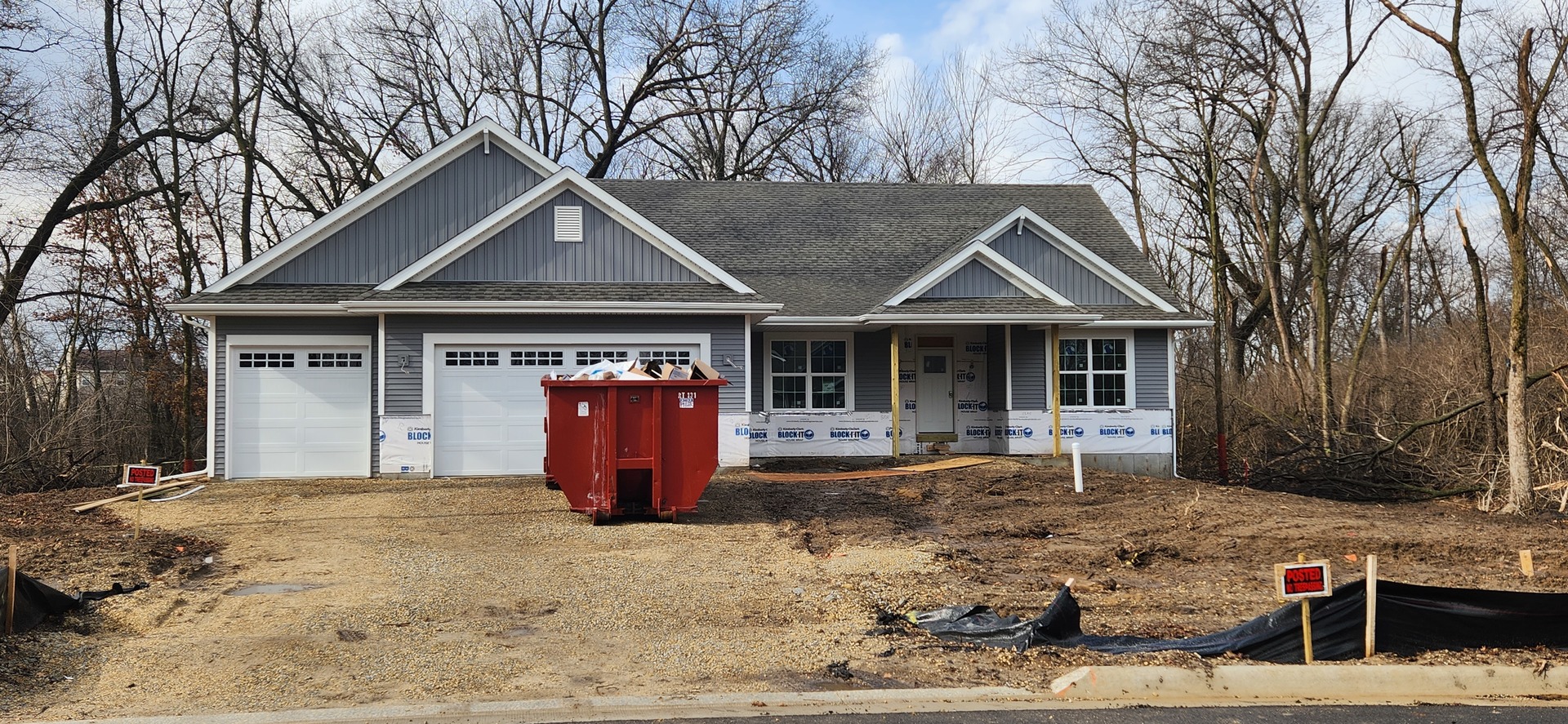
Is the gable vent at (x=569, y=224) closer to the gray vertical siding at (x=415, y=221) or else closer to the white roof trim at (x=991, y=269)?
the gray vertical siding at (x=415, y=221)

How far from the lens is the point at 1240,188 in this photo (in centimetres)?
3231

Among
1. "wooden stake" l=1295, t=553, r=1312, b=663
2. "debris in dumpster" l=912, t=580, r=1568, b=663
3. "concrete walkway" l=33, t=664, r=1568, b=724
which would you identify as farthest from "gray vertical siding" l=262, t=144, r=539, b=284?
"wooden stake" l=1295, t=553, r=1312, b=663

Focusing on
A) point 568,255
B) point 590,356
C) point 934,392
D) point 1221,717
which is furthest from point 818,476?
point 1221,717

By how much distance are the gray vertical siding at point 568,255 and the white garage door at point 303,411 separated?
2425mm

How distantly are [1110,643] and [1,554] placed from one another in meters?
9.56

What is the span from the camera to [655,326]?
1714cm

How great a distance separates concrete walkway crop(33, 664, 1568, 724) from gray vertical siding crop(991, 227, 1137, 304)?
14.1 meters

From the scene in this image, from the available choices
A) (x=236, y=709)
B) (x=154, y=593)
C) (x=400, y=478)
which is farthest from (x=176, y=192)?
(x=236, y=709)

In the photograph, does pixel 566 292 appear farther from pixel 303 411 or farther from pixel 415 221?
pixel 303 411

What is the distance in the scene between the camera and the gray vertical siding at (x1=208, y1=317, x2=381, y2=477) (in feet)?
54.6

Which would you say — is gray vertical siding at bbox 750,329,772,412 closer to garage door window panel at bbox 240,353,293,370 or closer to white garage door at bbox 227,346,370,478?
→ white garage door at bbox 227,346,370,478

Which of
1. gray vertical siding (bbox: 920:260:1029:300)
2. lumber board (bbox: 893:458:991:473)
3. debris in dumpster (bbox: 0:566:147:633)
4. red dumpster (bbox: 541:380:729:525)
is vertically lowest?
debris in dumpster (bbox: 0:566:147:633)

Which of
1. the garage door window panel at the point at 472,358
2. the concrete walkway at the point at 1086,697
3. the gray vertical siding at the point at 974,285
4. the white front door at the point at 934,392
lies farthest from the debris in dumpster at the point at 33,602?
the white front door at the point at 934,392

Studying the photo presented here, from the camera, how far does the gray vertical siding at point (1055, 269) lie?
20125 mm
